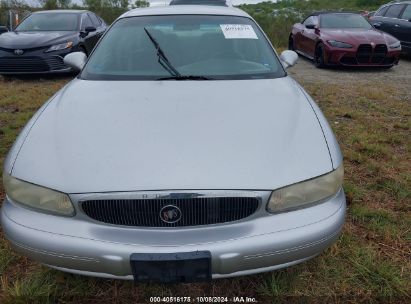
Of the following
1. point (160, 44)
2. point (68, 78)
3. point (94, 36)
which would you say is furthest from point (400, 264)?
point (94, 36)

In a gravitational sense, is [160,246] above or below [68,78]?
above

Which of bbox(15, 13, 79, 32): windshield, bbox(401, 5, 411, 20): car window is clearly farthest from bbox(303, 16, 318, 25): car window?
bbox(15, 13, 79, 32): windshield

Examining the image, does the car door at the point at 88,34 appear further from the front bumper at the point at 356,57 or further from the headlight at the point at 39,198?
the headlight at the point at 39,198

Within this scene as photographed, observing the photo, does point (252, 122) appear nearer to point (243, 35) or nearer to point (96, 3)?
point (243, 35)

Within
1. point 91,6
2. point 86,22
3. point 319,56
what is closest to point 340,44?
point 319,56

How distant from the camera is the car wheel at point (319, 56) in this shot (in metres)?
8.15

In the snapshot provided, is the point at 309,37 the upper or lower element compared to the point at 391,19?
lower

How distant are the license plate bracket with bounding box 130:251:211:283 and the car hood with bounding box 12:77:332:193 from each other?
28cm

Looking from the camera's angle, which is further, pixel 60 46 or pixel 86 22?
pixel 86 22

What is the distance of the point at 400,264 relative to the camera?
2.21m

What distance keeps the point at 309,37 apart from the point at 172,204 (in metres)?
8.02

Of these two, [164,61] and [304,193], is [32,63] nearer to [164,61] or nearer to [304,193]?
[164,61]

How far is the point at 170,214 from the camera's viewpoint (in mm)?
1650

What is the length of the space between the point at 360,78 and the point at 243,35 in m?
5.11
